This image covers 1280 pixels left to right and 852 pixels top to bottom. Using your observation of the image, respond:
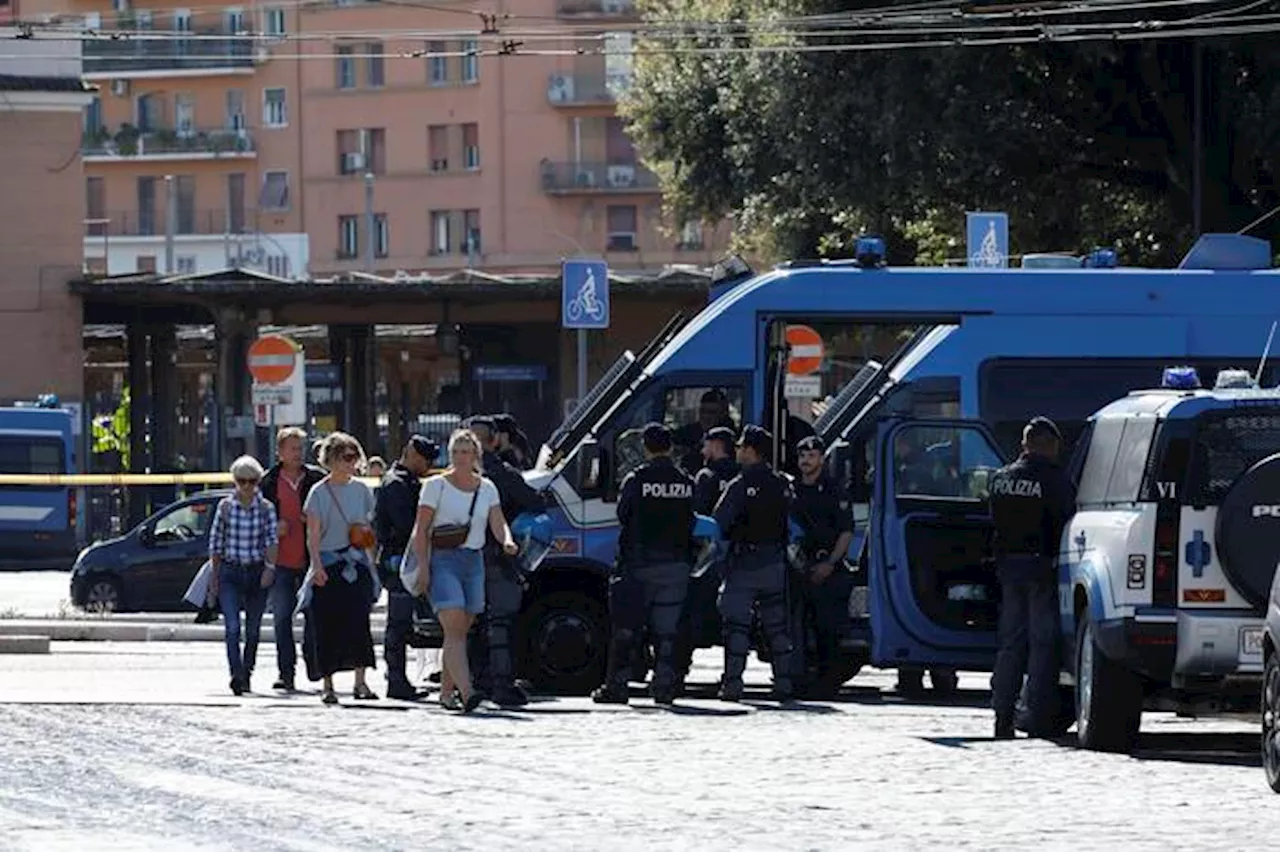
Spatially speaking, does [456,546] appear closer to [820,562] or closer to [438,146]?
[820,562]

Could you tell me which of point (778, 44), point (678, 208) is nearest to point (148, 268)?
point (678, 208)

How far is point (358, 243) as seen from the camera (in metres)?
96.8

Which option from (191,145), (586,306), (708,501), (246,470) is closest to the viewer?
(246,470)

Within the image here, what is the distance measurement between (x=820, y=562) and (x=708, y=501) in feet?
2.72

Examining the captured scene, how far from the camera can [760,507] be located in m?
21.4

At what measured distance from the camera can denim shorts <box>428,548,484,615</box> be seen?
20.6m

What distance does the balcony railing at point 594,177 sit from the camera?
92938mm

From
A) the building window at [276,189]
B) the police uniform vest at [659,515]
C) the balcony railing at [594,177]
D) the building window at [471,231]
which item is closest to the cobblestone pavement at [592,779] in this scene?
the police uniform vest at [659,515]

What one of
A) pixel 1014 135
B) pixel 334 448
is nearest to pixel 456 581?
pixel 334 448

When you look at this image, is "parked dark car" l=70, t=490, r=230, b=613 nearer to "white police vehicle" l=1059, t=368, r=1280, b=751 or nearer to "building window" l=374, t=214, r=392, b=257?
"white police vehicle" l=1059, t=368, r=1280, b=751

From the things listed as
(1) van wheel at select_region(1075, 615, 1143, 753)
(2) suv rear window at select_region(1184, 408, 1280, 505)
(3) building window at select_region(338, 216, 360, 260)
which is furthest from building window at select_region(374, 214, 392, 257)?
(2) suv rear window at select_region(1184, 408, 1280, 505)

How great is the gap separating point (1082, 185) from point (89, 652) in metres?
19.7

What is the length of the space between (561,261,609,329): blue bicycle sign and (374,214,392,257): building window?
62370mm

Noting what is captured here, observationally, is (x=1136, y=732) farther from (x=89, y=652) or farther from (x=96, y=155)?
(x=96, y=155)
